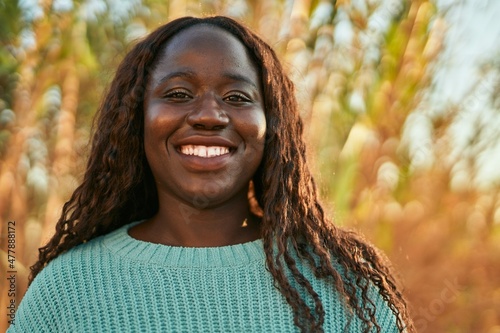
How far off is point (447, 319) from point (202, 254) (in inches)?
68.8

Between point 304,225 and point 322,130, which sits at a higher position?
point 322,130

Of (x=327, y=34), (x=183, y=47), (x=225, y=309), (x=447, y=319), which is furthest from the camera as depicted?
(x=447, y=319)

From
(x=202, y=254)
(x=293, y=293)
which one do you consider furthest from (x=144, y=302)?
(x=293, y=293)

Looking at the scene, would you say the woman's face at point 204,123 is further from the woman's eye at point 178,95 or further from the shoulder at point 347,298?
the shoulder at point 347,298

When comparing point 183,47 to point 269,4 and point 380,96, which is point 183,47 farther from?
point 380,96

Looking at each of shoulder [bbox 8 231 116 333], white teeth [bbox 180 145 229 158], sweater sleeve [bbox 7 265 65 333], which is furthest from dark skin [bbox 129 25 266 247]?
sweater sleeve [bbox 7 265 65 333]

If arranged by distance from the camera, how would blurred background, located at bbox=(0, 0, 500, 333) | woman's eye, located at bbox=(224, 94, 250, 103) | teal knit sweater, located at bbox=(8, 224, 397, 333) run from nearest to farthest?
1. teal knit sweater, located at bbox=(8, 224, 397, 333)
2. woman's eye, located at bbox=(224, 94, 250, 103)
3. blurred background, located at bbox=(0, 0, 500, 333)

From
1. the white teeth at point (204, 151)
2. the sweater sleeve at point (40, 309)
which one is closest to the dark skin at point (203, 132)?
the white teeth at point (204, 151)

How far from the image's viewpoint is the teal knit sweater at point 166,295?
1.77 metres

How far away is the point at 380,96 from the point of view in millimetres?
3145

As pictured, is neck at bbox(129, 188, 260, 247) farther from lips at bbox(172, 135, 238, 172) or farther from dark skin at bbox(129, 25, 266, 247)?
lips at bbox(172, 135, 238, 172)

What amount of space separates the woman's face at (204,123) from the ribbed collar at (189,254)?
0.41 ft

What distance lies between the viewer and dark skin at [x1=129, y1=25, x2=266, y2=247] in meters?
1.84

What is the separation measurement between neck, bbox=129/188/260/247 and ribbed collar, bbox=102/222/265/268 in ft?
0.16
